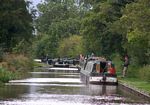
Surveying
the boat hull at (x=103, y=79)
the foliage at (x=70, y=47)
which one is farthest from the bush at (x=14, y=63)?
the foliage at (x=70, y=47)

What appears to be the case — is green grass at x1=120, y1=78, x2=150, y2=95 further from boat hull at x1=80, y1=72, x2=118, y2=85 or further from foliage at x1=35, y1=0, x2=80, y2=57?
foliage at x1=35, y1=0, x2=80, y2=57

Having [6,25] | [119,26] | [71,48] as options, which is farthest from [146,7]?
[71,48]

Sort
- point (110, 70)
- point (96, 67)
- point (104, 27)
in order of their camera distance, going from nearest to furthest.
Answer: point (110, 70) → point (96, 67) → point (104, 27)

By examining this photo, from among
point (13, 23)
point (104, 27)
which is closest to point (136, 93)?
point (104, 27)

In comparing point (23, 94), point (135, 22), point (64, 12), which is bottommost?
point (23, 94)

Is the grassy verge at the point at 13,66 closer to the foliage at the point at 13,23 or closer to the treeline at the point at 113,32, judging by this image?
the foliage at the point at 13,23

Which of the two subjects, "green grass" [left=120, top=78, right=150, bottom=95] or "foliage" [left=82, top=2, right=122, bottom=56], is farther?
"foliage" [left=82, top=2, right=122, bottom=56]

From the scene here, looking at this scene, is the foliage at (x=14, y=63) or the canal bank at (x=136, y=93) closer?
the canal bank at (x=136, y=93)

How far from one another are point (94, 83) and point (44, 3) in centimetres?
14331

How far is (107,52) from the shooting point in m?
63.3

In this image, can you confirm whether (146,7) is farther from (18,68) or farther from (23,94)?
(18,68)

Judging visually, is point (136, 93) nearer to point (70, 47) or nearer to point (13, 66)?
point (13, 66)

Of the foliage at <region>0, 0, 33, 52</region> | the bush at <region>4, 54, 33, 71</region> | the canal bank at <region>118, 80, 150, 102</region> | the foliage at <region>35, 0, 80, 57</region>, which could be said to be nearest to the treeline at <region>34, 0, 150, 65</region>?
the foliage at <region>35, 0, 80, 57</region>

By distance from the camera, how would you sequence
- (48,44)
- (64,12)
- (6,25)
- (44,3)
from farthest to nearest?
(44,3)
(64,12)
(48,44)
(6,25)
